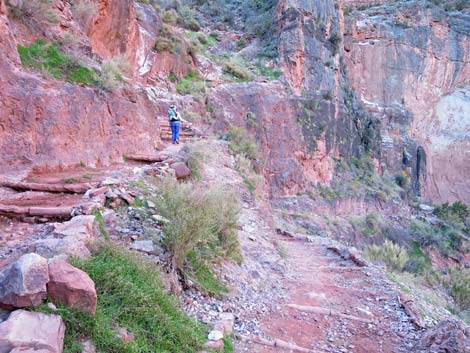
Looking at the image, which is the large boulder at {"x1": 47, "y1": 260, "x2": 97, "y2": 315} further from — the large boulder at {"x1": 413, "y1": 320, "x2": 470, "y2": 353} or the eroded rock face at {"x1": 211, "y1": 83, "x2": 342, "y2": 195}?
the eroded rock face at {"x1": 211, "y1": 83, "x2": 342, "y2": 195}

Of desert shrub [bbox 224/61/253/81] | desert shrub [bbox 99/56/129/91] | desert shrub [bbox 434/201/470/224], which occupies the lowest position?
desert shrub [bbox 434/201/470/224]

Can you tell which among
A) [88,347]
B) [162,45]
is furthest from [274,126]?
[88,347]

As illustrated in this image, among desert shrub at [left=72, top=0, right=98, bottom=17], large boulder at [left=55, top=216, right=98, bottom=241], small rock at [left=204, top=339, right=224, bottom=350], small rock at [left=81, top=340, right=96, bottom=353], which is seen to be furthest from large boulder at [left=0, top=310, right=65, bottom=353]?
desert shrub at [left=72, top=0, right=98, bottom=17]

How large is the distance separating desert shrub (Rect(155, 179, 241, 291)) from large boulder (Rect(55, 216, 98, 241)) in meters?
1.01

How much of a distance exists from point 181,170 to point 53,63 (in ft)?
12.0

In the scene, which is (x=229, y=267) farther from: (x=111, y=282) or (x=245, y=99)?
(x=245, y=99)

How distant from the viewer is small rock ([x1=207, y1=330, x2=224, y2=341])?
4330mm

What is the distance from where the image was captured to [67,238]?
4.23 meters

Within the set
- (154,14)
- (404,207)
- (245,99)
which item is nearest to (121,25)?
(154,14)

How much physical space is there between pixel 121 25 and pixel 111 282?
14019mm

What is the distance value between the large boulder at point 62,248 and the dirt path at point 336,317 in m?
2.13

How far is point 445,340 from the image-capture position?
4.80 m

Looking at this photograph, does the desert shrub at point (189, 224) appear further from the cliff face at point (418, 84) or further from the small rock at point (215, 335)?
the cliff face at point (418, 84)

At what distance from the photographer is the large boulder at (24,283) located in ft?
9.25
